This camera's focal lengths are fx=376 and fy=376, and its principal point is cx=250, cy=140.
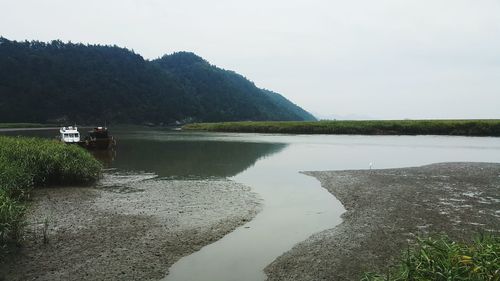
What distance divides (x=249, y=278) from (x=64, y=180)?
717 inches

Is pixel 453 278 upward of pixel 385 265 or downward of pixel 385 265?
upward

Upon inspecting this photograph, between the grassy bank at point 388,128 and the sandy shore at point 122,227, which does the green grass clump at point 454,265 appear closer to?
the sandy shore at point 122,227

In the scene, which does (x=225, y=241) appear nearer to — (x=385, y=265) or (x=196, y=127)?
(x=385, y=265)

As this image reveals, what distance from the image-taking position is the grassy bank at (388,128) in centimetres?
8862

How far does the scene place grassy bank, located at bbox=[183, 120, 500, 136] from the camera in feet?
291

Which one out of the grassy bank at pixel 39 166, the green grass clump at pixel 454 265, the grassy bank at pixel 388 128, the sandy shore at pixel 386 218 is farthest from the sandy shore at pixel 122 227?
the grassy bank at pixel 388 128

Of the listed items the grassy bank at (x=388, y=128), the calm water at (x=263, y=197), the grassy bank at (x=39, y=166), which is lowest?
the calm water at (x=263, y=197)

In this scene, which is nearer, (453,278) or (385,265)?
(453,278)

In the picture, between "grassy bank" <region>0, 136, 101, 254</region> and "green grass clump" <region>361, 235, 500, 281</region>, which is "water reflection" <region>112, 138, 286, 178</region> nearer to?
"grassy bank" <region>0, 136, 101, 254</region>

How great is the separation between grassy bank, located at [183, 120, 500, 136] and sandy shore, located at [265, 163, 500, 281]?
66032mm

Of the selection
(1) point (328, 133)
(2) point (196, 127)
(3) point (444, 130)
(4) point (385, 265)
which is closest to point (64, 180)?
(4) point (385, 265)

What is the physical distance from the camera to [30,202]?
19.0 metres

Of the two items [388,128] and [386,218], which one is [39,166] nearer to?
[386,218]

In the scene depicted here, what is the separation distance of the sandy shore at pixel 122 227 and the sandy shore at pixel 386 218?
404 centimetres
